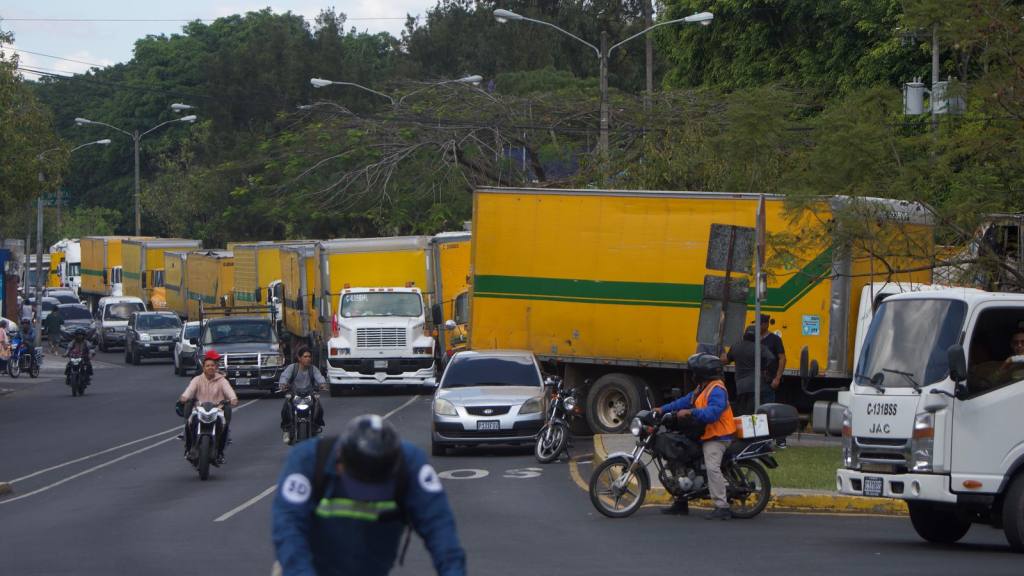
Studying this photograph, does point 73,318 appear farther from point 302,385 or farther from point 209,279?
point 302,385

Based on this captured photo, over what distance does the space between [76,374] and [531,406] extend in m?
18.8

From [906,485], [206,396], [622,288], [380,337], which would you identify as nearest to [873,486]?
[906,485]

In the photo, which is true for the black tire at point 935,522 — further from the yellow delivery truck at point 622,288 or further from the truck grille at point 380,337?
the truck grille at point 380,337

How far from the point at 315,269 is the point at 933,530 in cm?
2596

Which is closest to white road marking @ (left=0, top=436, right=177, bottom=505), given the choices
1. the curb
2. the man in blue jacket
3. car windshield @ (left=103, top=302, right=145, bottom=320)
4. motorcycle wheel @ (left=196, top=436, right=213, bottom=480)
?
motorcycle wheel @ (left=196, top=436, right=213, bottom=480)

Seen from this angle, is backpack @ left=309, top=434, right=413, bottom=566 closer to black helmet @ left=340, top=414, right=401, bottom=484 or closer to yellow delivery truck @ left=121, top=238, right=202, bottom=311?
black helmet @ left=340, top=414, right=401, bottom=484

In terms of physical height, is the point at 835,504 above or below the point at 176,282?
below

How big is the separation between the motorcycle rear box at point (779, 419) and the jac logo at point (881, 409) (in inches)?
82.0

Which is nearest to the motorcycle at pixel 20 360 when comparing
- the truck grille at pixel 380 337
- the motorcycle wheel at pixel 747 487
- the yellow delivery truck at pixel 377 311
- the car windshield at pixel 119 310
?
the yellow delivery truck at pixel 377 311

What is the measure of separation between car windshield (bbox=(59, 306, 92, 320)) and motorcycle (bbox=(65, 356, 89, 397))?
28.0 m

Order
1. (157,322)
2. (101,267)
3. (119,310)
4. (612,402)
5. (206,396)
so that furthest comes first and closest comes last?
1. (101,267)
2. (119,310)
3. (157,322)
4. (612,402)
5. (206,396)

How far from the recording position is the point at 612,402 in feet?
80.4

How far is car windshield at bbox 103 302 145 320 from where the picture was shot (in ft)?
194

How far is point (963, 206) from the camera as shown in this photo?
17750 mm
